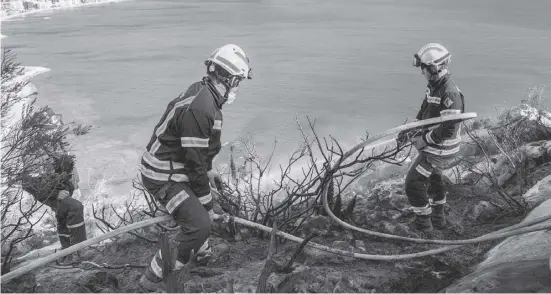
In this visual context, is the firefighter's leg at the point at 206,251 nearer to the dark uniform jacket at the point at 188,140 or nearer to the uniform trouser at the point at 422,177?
the dark uniform jacket at the point at 188,140

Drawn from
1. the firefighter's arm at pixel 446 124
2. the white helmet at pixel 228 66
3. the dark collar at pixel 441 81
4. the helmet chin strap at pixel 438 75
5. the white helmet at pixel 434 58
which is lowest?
the firefighter's arm at pixel 446 124

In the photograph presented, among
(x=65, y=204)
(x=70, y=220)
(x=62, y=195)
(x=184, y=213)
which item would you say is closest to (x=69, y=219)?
(x=70, y=220)

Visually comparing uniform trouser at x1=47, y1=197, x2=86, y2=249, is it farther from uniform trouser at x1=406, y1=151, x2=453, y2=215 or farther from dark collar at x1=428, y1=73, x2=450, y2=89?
dark collar at x1=428, y1=73, x2=450, y2=89

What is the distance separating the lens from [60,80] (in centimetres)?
3750

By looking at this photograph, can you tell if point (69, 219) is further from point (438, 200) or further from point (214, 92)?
point (438, 200)

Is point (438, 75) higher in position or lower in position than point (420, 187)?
higher

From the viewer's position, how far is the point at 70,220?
6.18 meters

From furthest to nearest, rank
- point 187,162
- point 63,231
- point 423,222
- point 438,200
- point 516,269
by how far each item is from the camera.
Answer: point 63,231 < point 438,200 < point 423,222 < point 187,162 < point 516,269

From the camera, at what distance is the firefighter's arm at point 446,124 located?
461 cm

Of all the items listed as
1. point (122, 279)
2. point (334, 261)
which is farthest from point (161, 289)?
point (334, 261)

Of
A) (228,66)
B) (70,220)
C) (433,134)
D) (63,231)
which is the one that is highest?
(228,66)

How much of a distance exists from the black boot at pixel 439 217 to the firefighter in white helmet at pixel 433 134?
0.18 m

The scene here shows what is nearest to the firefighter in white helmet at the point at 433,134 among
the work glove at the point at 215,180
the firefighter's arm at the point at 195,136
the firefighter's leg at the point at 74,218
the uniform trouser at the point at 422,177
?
the uniform trouser at the point at 422,177

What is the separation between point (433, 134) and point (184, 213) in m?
2.62
